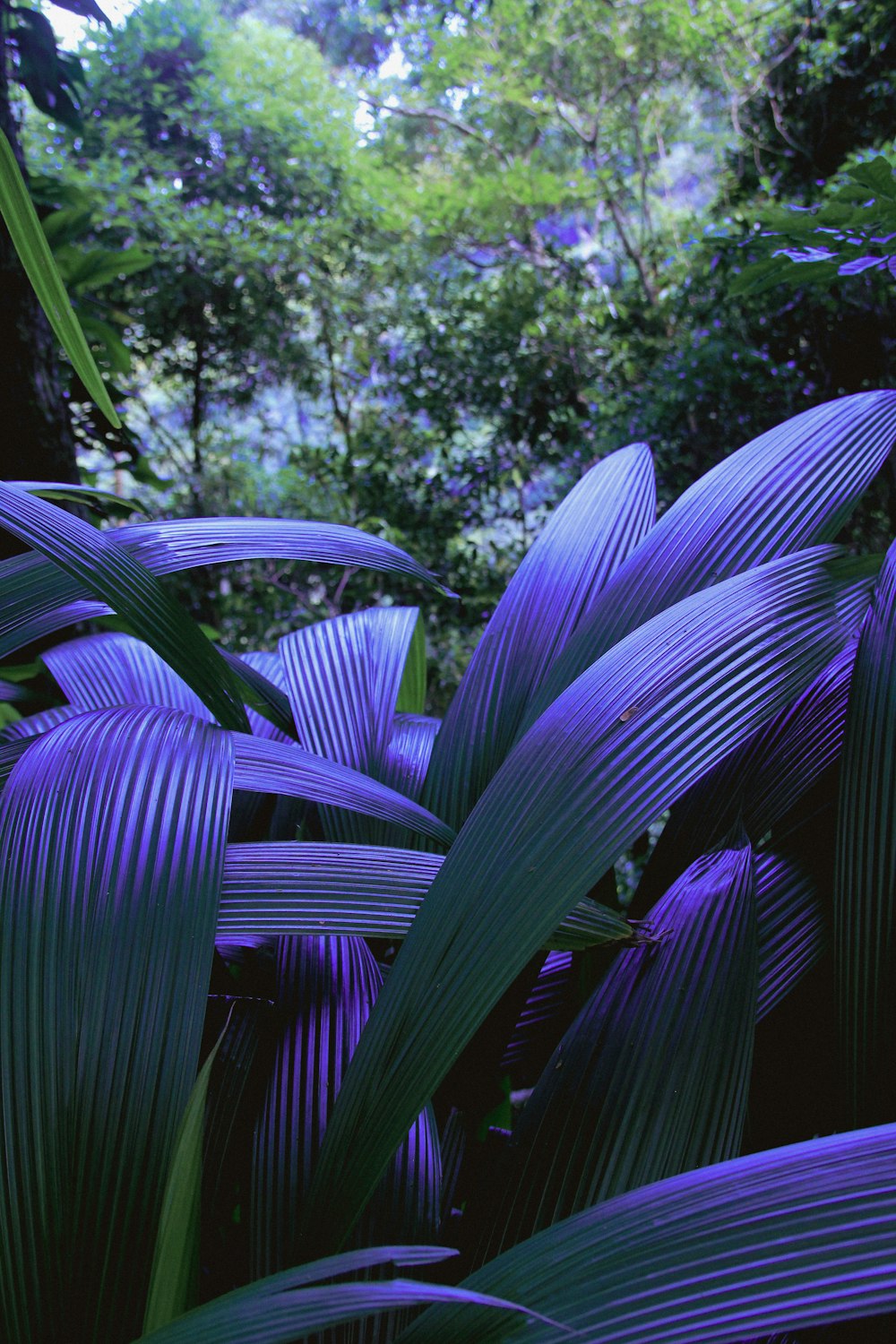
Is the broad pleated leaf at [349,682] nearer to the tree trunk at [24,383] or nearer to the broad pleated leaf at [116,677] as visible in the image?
the broad pleated leaf at [116,677]

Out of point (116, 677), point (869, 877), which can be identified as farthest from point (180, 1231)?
point (116, 677)

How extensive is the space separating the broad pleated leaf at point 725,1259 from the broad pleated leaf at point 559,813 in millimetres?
53

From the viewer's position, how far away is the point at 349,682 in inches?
22.1

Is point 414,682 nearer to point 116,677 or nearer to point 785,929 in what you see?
point 116,677

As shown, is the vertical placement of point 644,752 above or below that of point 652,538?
below

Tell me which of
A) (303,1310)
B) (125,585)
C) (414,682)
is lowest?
(303,1310)

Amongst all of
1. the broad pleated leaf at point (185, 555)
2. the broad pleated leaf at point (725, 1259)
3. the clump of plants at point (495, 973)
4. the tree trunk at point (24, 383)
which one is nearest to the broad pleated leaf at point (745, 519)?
the clump of plants at point (495, 973)

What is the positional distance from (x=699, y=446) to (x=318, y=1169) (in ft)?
7.17

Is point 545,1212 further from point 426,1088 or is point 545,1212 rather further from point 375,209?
point 375,209

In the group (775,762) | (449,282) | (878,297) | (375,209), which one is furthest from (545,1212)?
(375,209)

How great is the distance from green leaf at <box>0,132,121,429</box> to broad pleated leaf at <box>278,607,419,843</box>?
27 centimetres

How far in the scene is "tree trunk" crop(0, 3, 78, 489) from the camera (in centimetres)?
91

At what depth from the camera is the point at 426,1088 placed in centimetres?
24

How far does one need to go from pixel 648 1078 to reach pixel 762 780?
160 mm
